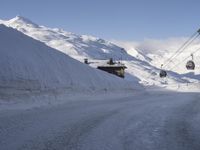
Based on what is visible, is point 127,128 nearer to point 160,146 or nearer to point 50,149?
point 160,146

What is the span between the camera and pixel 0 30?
3547cm

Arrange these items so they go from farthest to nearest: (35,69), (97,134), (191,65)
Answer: (191,65) → (35,69) → (97,134)

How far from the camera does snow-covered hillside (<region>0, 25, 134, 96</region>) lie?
2864 cm

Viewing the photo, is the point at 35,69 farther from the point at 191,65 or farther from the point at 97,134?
the point at 191,65

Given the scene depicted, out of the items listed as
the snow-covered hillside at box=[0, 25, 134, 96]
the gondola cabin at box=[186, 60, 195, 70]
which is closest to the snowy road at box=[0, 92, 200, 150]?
the snow-covered hillside at box=[0, 25, 134, 96]

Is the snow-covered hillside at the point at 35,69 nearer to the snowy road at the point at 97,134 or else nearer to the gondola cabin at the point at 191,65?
the snowy road at the point at 97,134

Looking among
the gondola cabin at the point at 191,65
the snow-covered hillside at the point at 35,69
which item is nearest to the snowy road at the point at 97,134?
the snow-covered hillside at the point at 35,69

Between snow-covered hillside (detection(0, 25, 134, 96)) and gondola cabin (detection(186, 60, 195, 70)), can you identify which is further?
gondola cabin (detection(186, 60, 195, 70))

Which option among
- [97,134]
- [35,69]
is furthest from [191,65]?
[97,134]

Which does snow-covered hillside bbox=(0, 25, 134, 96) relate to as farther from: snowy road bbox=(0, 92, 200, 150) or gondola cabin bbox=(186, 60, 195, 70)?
gondola cabin bbox=(186, 60, 195, 70)

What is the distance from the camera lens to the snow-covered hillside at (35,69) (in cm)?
2864

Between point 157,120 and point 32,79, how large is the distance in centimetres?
1590

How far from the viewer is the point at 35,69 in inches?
1291

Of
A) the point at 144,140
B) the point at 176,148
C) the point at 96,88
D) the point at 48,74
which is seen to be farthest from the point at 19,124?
the point at 96,88
